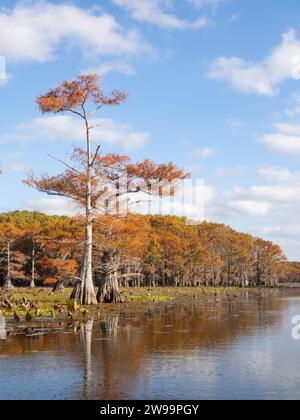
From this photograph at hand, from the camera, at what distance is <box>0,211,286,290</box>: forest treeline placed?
3136 centimetres

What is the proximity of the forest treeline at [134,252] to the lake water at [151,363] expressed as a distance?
14178mm

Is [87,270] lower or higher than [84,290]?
higher

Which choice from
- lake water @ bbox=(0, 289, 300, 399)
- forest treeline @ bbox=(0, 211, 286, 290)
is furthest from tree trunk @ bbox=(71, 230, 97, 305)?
lake water @ bbox=(0, 289, 300, 399)

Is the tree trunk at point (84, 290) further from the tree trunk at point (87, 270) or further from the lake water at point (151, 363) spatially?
the lake water at point (151, 363)

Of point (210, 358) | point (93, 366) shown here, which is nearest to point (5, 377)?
point (93, 366)

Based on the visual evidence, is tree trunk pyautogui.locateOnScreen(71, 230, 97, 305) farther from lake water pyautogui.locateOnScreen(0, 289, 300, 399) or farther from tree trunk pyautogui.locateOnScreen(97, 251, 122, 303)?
lake water pyautogui.locateOnScreen(0, 289, 300, 399)

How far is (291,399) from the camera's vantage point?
282 inches

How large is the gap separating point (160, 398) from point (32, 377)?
8.83 feet

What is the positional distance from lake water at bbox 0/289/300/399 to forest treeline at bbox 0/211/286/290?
14178mm

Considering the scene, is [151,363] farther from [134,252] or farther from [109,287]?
[134,252]

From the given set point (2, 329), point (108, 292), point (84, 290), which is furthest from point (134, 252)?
point (2, 329)

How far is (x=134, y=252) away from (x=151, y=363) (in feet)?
80.6

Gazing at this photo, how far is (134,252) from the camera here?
34.5 metres
